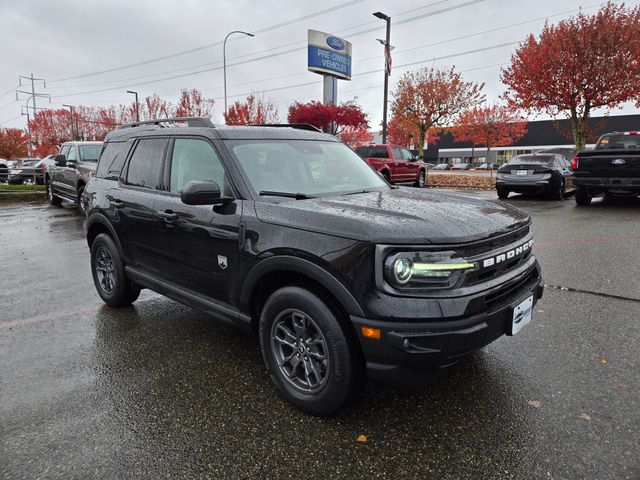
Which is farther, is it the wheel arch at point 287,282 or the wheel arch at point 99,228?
the wheel arch at point 99,228

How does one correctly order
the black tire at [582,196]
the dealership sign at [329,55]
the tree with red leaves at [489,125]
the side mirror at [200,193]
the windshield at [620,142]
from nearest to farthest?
the side mirror at [200,193] → the windshield at [620,142] → the black tire at [582,196] → the dealership sign at [329,55] → the tree with red leaves at [489,125]

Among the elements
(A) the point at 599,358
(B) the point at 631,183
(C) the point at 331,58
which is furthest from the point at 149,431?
(C) the point at 331,58

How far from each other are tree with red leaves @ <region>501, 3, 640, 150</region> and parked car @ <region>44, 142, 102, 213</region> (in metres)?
19.4

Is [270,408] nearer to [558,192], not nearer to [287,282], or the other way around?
[287,282]

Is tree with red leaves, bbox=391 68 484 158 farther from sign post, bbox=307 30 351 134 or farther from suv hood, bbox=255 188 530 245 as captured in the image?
suv hood, bbox=255 188 530 245

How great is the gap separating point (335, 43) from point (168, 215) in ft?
102

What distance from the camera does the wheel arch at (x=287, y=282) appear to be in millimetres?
2434

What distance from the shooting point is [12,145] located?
190 ft

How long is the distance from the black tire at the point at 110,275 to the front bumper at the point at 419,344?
2.95 meters

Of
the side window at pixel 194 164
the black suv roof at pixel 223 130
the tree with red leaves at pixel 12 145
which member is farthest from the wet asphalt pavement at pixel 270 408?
the tree with red leaves at pixel 12 145

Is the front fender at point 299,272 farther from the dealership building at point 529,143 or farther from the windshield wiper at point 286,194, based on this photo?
the dealership building at point 529,143

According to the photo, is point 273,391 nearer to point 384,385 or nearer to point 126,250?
point 384,385

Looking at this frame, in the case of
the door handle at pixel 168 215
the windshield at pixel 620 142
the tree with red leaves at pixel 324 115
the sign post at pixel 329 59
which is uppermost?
the sign post at pixel 329 59

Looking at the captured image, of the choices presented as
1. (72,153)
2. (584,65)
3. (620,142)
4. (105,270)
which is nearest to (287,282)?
(105,270)
